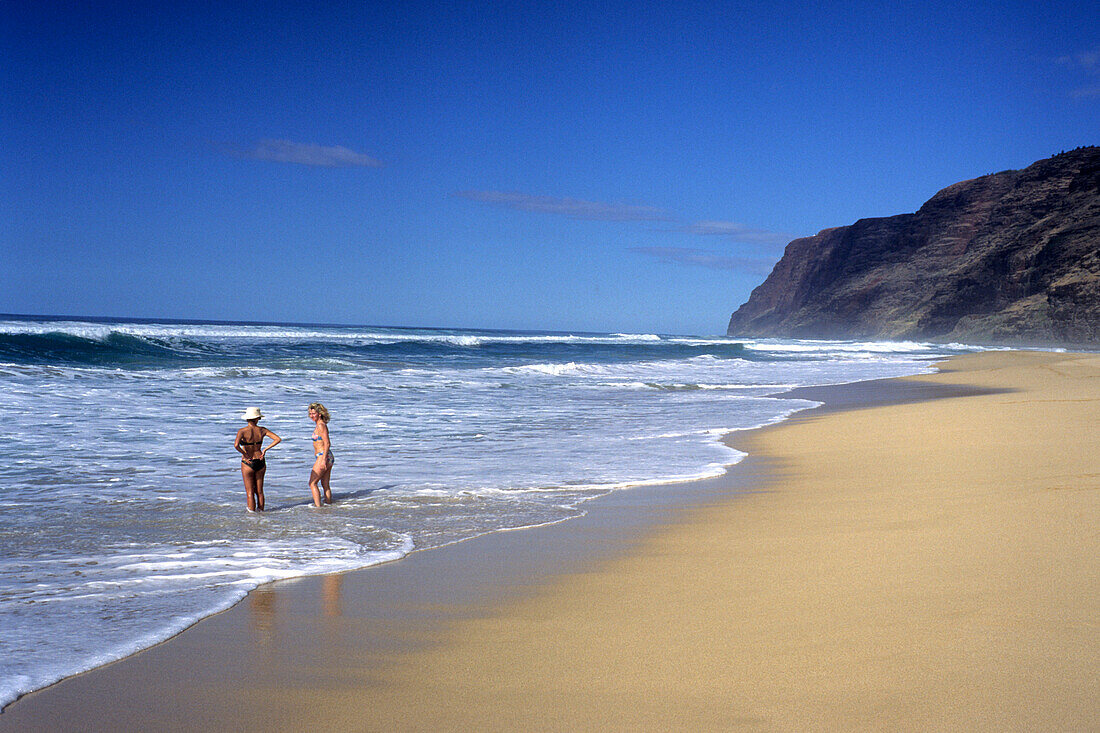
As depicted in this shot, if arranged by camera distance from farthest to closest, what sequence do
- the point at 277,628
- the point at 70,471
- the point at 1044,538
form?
the point at 70,471
the point at 1044,538
the point at 277,628

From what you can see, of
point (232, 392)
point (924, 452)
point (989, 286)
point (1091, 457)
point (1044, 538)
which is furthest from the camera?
point (989, 286)

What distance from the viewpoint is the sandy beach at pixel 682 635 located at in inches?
96.9

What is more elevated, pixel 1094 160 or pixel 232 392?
pixel 1094 160

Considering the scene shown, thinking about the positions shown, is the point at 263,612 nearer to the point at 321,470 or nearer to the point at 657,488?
the point at 321,470

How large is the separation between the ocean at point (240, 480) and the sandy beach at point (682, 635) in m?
0.46

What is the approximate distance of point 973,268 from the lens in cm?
7094

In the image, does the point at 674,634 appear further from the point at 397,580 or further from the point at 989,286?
the point at 989,286

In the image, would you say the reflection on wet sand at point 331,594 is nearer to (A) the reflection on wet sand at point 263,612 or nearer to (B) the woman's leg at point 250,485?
(A) the reflection on wet sand at point 263,612

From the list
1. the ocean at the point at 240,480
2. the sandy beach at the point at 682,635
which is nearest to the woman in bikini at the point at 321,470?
the ocean at the point at 240,480

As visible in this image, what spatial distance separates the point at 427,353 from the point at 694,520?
115 feet

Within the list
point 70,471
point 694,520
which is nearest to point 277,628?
point 694,520

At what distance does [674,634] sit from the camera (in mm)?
3145

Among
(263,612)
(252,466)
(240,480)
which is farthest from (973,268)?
(263,612)

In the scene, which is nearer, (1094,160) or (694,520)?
(694,520)
